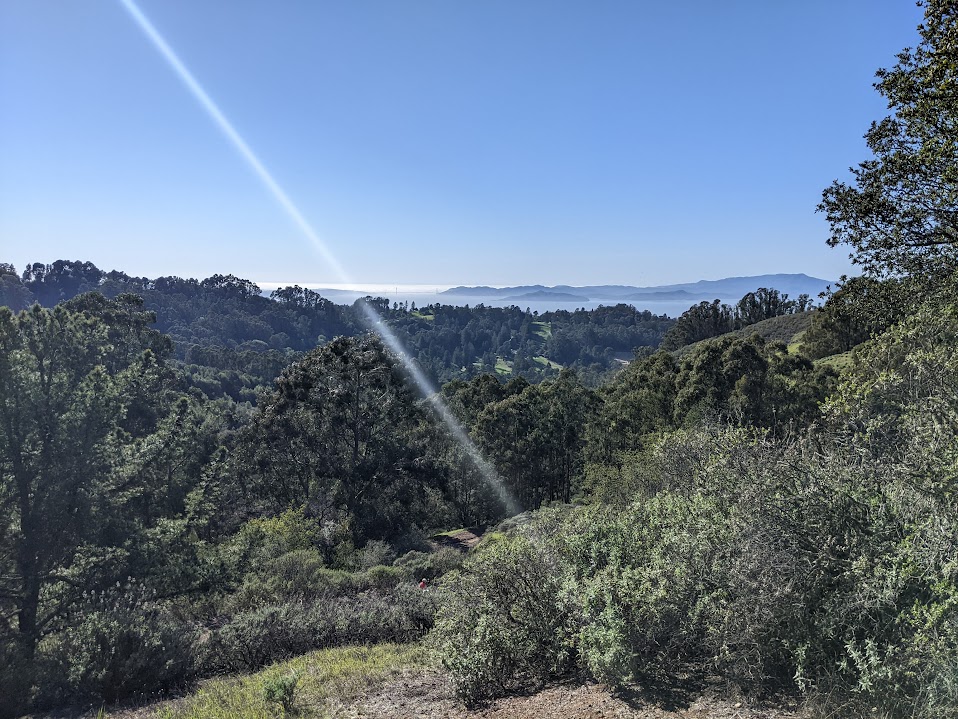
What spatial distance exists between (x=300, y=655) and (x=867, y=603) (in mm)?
10364

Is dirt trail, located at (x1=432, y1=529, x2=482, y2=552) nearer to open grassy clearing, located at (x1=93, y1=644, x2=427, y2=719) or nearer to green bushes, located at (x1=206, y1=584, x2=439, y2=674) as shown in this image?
green bushes, located at (x1=206, y1=584, x2=439, y2=674)

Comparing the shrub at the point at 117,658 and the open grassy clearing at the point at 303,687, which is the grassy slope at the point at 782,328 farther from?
the shrub at the point at 117,658

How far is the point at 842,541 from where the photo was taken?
562cm

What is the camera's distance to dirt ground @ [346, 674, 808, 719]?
5.59m

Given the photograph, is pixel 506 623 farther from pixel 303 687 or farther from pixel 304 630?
A: pixel 304 630

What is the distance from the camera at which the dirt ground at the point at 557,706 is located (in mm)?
5590

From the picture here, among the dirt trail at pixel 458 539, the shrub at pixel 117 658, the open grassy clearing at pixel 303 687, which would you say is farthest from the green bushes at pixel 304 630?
the dirt trail at pixel 458 539

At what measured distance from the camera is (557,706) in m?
6.39

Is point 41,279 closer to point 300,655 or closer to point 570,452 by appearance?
point 570,452

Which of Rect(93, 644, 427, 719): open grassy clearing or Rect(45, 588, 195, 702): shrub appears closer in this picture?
Rect(93, 644, 427, 719): open grassy clearing

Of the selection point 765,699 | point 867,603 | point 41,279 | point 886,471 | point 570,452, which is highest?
point 41,279

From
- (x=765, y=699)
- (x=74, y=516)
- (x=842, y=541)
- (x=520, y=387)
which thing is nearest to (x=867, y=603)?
A: (x=842, y=541)

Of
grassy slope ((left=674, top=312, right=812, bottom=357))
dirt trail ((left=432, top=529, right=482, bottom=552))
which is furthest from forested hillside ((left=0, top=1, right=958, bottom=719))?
grassy slope ((left=674, top=312, right=812, bottom=357))

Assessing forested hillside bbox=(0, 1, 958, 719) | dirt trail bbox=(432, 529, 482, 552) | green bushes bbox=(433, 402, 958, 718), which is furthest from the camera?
dirt trail bbox=(432, 529, 482, 552)
